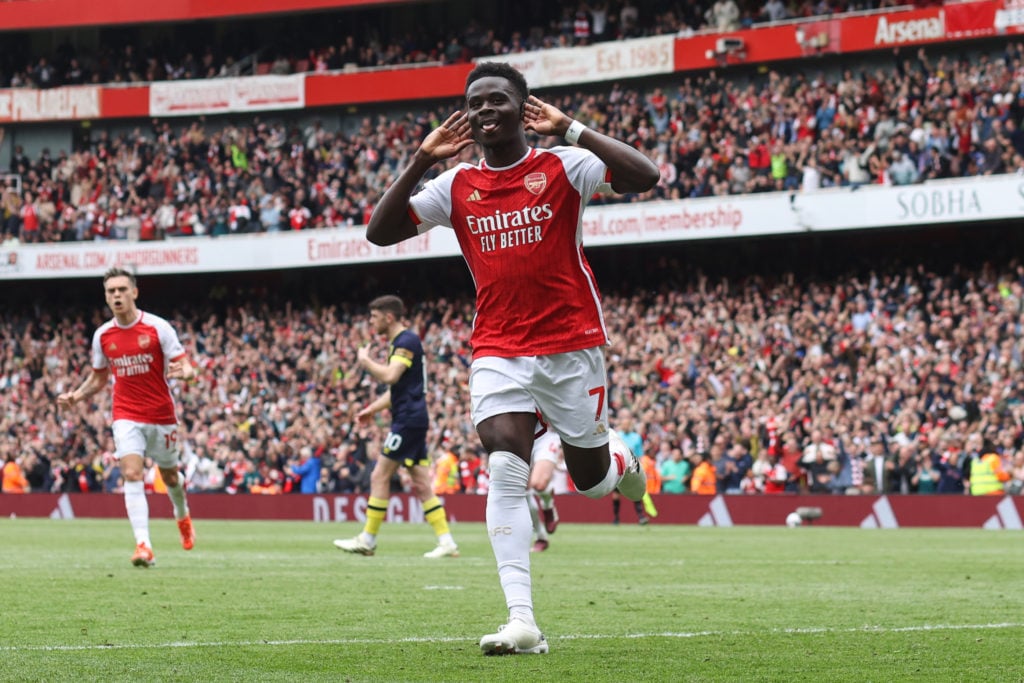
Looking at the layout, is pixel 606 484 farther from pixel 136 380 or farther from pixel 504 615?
pixel 136 380

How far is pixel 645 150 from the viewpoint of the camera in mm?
34906

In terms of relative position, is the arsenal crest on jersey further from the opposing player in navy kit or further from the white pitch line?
the opposing player in navy kit

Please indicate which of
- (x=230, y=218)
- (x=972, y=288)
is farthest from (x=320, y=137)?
(x=972, y=288)

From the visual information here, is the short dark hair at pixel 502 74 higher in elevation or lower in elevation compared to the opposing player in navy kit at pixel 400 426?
higher

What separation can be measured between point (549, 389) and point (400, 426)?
759 cm

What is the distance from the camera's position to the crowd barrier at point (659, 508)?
23.9m

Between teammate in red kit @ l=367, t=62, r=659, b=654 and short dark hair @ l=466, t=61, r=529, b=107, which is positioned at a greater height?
short dark hair @ l=466, t=61, r=529, b=107

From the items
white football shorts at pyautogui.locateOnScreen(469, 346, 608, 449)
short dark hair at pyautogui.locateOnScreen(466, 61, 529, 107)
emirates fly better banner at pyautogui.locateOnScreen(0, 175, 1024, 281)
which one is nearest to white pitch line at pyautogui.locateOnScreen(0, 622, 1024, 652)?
white football shorts at pyautogui.locateOnScreen(469, 346, 608, 449)

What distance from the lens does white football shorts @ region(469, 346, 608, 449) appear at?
6.87 m

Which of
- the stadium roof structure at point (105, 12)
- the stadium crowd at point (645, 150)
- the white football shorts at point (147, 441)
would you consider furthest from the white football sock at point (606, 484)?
the stadium roof structure at point (105, 12)

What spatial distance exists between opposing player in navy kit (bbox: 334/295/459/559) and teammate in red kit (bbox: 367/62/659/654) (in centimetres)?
690

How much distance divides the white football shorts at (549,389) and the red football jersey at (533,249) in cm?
6

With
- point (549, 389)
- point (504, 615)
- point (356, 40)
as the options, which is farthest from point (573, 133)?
point (356, 40)

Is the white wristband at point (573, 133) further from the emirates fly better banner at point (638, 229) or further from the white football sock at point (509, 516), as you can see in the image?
the emirates fly better banner at point (638, 229)
